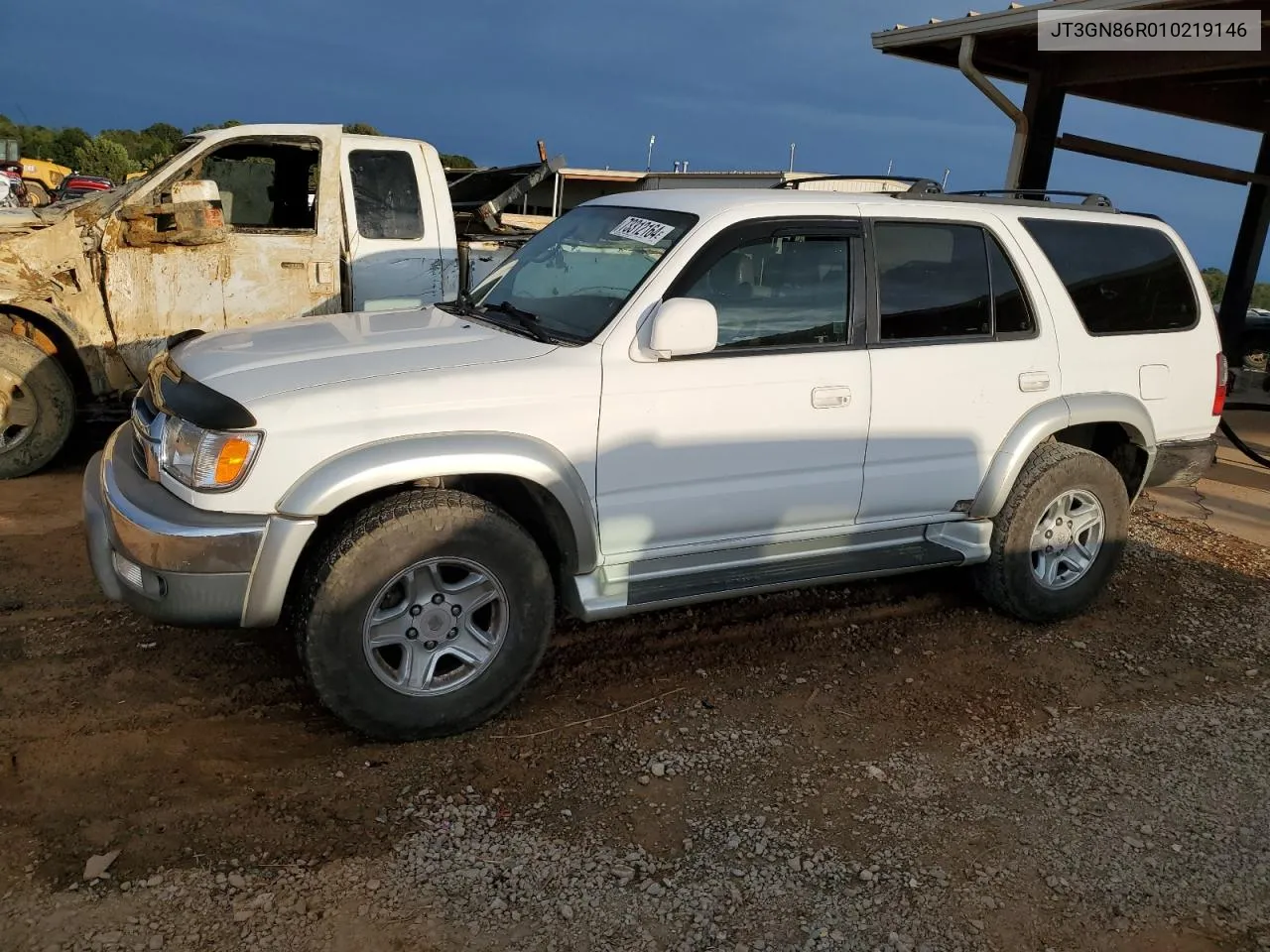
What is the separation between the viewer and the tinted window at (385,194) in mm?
6793

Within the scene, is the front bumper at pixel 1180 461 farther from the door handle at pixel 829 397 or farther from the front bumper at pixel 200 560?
the front bumper at pixel 200 560

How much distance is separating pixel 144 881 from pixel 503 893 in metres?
0.97

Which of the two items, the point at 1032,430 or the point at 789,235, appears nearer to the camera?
the point at 789,235

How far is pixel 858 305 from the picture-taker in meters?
3.85

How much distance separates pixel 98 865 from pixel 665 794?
5.45ft

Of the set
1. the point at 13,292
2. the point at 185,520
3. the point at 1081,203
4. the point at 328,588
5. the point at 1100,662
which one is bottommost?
the point at 1100,662

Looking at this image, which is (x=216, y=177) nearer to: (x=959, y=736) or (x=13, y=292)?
(x=13, y=292)

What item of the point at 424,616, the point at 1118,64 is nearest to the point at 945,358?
the point at 424,616

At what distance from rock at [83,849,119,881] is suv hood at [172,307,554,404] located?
1.36 meters

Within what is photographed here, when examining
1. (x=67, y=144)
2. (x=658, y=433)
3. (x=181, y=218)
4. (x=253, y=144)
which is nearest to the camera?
(x=658, y=433)

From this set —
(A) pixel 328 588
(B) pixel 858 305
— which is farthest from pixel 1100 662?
(A) pixel 328 588

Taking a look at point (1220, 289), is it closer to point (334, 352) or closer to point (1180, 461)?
point (1180, 461)

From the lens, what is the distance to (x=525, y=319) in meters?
3.75

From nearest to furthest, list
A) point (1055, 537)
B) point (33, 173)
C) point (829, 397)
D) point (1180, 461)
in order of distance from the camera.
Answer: point (829, 397)
point (1055, 537)
point (1180, 461)
point (33, 173)
